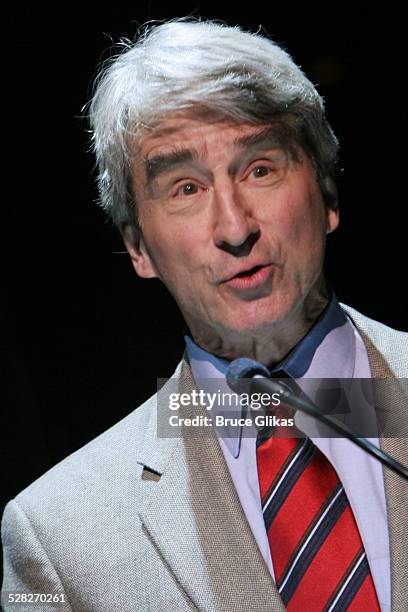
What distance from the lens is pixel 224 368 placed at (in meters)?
1.83

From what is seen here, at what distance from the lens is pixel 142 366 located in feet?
7.37

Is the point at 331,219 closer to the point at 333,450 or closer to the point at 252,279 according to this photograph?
the point at 252,279

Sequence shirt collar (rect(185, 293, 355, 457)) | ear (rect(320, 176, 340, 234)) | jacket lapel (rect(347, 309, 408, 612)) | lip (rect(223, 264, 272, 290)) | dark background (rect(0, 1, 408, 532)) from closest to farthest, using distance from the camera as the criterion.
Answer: jacket lapel (rect(347, 309, 408, 612)), lip (rect(223, 264, 272, 290)), shirt collar (rect(185, 293, 355, 457)), ear (rect(320, 176, 340, 234)), dark background (rect(0, 1, 408, 532))

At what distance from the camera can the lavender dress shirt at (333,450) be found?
1.61 m

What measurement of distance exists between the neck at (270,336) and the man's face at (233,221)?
2 cm

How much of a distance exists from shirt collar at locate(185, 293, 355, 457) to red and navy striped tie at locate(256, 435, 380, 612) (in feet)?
0.39

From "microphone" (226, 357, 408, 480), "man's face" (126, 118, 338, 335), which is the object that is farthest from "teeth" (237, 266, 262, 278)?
"microphone" (226, 357, 408, 480)

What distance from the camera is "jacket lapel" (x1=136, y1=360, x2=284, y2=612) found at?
159 centimetres

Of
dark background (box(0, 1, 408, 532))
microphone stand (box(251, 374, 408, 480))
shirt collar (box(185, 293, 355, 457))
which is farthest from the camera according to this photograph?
dark background (box(0, 1, 408, 532))

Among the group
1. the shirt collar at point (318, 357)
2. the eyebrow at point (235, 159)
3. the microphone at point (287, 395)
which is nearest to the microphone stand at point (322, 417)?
the microphone at point (287, 395)

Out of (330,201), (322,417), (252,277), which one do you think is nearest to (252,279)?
(252,277)

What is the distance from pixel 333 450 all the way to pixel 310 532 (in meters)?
0.17

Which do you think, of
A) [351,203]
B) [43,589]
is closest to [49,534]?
[43,589]

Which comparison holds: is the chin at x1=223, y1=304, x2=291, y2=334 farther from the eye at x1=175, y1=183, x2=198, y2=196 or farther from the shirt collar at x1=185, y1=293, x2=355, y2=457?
the eye at x1=175, y1=183, x2=198, y2=196
